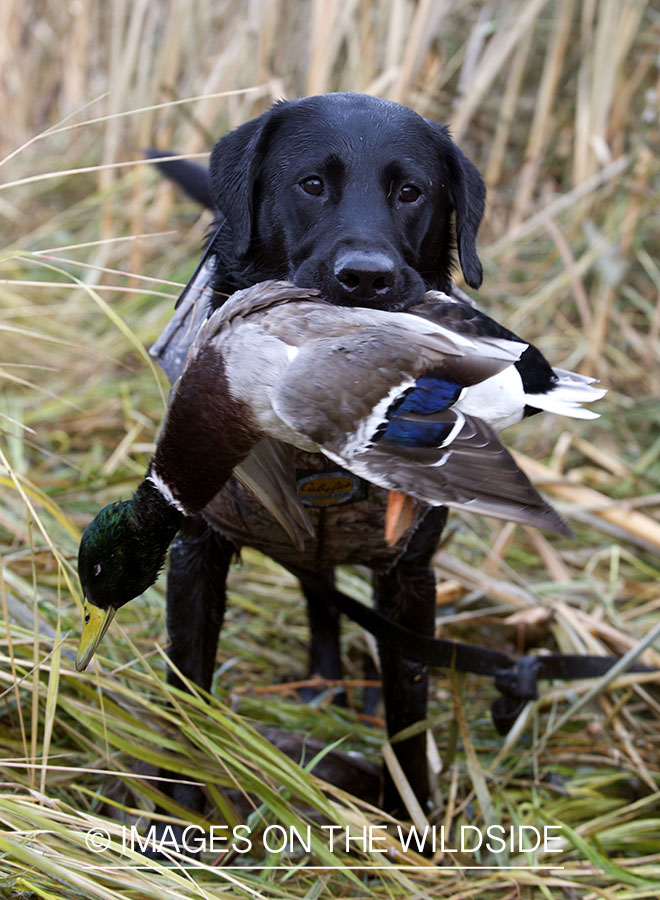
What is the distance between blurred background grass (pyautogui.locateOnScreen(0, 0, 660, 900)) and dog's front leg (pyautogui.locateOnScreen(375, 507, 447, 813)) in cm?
10

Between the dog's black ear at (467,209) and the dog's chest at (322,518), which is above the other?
the dog's black ear at (467,209)

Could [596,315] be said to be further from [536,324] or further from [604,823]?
[604,823]

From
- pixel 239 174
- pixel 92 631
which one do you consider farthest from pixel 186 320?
pixel 92 631

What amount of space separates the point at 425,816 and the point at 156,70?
3.76 metres

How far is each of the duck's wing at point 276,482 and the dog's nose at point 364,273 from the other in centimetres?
32

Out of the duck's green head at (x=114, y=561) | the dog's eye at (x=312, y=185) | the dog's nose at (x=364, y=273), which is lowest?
the duck's green head at (x=114, y=561)

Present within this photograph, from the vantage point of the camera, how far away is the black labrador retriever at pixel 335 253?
1.76m

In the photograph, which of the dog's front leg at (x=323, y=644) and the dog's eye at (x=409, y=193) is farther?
the dog's front leg at (x=323, y=644)

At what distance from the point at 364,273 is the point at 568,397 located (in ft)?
1.41

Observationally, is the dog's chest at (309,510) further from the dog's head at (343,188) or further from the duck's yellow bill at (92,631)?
the duck's yellow bill at (92,631)

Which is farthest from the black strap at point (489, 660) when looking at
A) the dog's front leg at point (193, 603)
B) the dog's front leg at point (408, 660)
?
the dog's front leg at point (193, 603)

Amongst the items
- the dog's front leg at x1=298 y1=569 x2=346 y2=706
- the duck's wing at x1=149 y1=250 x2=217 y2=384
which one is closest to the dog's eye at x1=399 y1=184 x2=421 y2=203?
the duck's wing at x1=149 y1=250 x2=217 y2=384

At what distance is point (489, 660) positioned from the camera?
2352 millimetres

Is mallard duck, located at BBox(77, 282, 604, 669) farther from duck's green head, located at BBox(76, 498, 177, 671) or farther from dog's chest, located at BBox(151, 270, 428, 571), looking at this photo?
dog's chest, located at BBox(151, 270, 428, 571)
